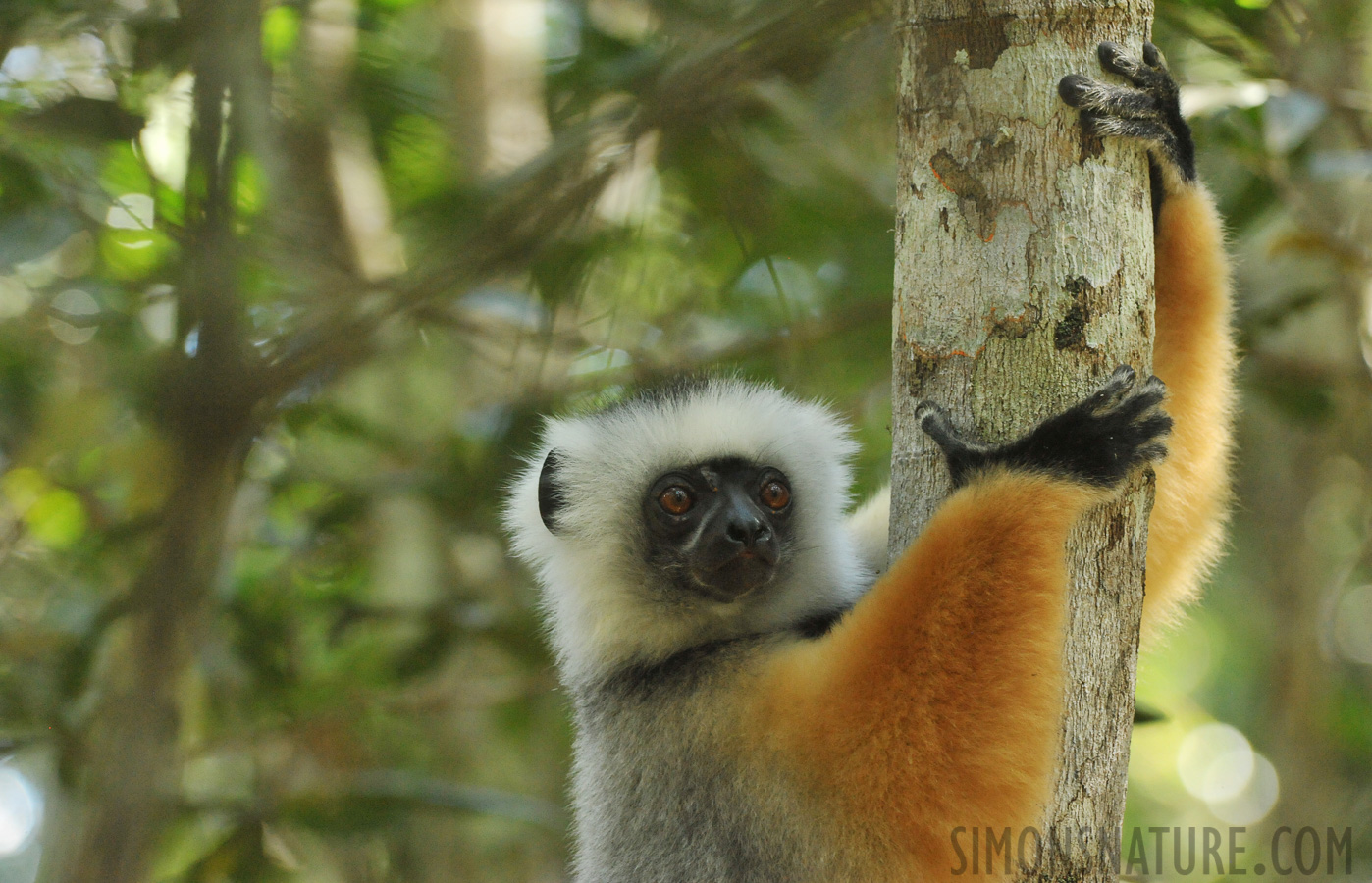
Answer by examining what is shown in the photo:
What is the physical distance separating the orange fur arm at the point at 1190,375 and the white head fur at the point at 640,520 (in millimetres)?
1228

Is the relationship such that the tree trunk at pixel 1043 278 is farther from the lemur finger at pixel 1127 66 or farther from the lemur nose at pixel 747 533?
the lemur nose at pixel 747 533

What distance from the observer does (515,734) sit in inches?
292

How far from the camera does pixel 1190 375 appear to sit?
159 inches

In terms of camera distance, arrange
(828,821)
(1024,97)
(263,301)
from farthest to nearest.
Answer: (263,301) < (828,821) < (1024,97)

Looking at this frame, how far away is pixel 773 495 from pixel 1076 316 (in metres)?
1.77

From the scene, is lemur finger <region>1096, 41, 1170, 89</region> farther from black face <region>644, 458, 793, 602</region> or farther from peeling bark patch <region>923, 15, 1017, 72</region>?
black face <region>644, 458, 793, 602</region>

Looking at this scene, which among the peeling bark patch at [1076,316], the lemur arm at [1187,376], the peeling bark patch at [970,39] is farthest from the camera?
the lemur arm at [1187,376]

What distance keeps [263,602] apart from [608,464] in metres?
3.07

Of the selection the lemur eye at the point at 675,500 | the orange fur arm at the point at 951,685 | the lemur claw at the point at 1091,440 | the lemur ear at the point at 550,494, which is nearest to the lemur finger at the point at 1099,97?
the lemur claw at the point at 1091,440

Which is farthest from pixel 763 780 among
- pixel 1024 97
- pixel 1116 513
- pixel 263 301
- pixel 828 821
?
pixel 263 301

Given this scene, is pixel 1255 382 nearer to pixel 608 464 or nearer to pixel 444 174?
pixel 608 464

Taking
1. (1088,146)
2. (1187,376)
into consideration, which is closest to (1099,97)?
(1088,146)

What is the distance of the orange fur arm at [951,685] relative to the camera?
116 inches

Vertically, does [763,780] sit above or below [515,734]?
below
